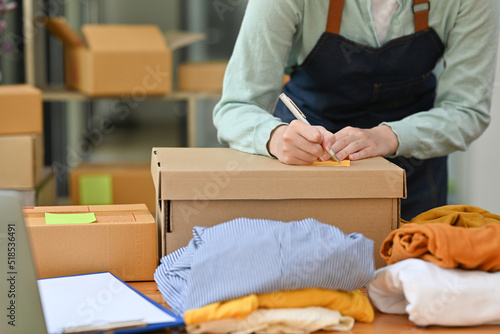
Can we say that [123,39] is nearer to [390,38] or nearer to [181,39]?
[181,39]

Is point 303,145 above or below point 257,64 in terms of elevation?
below

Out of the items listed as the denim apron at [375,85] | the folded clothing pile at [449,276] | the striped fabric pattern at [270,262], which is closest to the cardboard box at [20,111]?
the denim apron at [375,85]

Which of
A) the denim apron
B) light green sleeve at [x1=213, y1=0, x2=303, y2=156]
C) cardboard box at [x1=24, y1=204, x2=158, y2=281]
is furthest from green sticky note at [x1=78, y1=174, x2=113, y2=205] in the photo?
cardboard box at [x1=24, y1=204, x2=158, y2=281]

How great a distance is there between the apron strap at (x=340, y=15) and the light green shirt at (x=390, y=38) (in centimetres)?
1

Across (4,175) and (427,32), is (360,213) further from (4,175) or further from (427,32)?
(4,175)

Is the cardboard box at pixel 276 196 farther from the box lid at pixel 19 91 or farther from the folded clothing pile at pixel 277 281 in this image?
the box lid at pixel 19 91

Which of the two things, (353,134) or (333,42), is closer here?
(353,134)

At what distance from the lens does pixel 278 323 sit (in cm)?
87

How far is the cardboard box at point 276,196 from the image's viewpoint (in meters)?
1.05

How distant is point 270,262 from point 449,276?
9.4 inches

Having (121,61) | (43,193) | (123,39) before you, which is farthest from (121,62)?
(43,193)

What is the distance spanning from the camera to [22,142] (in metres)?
2.48

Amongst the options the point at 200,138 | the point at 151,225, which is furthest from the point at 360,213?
the point at 200,138

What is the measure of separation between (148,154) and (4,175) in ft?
3.41
